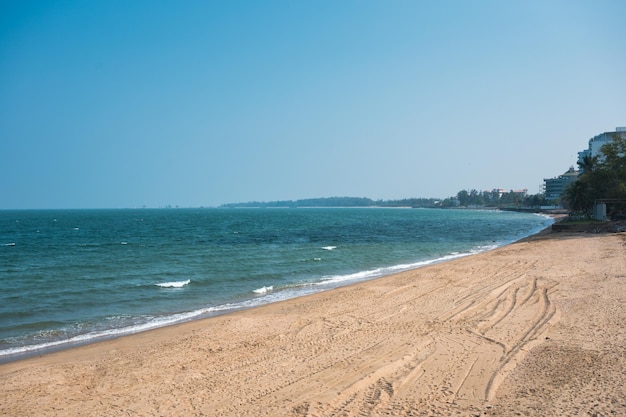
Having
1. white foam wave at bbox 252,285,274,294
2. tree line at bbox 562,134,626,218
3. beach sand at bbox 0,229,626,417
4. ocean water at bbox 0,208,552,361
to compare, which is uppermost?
tree line at bbox 562,134,626,218

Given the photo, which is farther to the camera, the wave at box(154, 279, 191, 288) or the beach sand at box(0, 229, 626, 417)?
the wave at box(154, 279, 191, 288)

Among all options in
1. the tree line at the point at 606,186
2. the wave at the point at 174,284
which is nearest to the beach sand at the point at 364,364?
the wave at the point at 174,284

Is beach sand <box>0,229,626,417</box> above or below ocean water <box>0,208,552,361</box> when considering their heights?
above

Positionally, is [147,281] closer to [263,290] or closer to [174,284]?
[174,284]

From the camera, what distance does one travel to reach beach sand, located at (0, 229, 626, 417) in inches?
275

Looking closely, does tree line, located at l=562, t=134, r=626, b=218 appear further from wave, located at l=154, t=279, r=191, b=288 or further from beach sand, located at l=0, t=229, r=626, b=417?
wave, located at l=154, t=279, r=191, b=288

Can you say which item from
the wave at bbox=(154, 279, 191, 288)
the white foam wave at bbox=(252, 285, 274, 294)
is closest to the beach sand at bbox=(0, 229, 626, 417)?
the white foam wave at bbox=(252, 285, 274, 294)

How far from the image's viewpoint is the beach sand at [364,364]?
698 cm

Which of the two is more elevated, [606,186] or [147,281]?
[606,186]

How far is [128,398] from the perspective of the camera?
7.65 meters

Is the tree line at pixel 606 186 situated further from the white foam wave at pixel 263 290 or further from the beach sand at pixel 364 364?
the white foam wave at pixel 263 290

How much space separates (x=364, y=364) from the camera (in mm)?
8703

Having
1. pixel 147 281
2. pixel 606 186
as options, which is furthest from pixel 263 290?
pixel 606 186

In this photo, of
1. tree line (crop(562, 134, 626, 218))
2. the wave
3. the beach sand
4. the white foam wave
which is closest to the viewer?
the beach sand
